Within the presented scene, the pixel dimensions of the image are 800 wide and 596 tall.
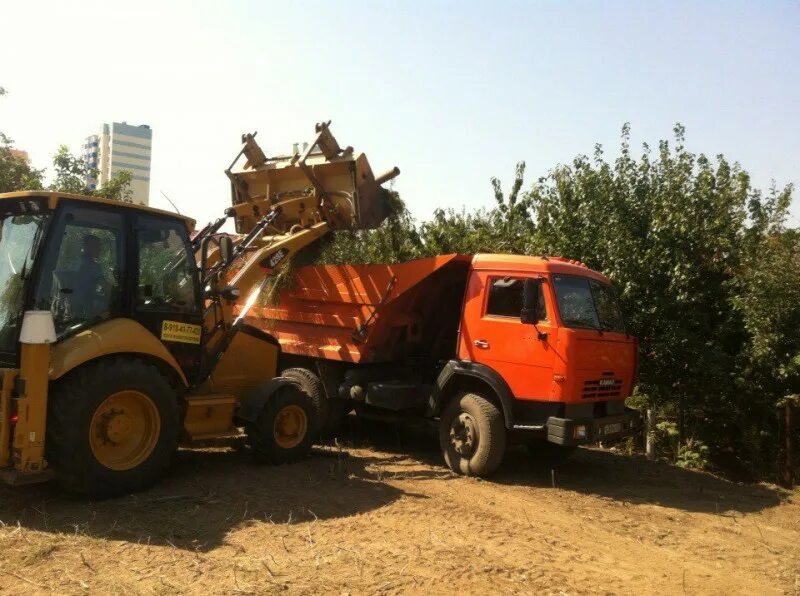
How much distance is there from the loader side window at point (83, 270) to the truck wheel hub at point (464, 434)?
3.72m

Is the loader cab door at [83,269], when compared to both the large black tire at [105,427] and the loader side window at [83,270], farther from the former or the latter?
the large black tire at [105,427]

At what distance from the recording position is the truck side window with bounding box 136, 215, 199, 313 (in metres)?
6.01

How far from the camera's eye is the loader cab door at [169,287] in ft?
19.7

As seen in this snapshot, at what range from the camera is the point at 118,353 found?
562 centimetres

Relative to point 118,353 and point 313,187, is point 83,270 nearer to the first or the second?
point 118,353

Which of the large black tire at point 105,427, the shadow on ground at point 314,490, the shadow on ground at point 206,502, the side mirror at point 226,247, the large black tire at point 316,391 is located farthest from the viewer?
the large black tire at point 316,391

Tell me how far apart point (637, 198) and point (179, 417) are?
6934 mm

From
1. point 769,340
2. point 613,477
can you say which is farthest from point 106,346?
point 769,340

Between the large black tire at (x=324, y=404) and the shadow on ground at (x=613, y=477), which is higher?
the large black tire at (x=324, y=404)

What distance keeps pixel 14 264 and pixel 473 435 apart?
4679 millimetres

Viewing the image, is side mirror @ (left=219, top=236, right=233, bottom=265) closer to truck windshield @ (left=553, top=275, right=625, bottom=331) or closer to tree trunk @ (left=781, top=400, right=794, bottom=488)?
truck windshield @ (left=553, top=275, right=625, bottom=331)

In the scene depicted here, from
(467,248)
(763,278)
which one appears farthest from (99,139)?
(763,278)

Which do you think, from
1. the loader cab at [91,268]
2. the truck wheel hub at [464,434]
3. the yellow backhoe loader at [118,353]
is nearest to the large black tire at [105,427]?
the yellow backhoe loader at [118,353]

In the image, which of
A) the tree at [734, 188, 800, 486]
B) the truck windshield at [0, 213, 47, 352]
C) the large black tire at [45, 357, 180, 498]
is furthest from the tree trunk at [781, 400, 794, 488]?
the truck windshield at [0, 213, 47, 352]
